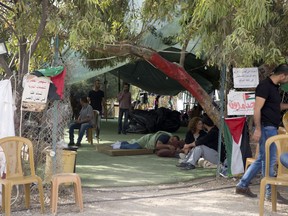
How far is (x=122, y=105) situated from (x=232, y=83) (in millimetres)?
Answer: 6474

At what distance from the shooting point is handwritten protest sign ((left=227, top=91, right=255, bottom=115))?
6.51 metres

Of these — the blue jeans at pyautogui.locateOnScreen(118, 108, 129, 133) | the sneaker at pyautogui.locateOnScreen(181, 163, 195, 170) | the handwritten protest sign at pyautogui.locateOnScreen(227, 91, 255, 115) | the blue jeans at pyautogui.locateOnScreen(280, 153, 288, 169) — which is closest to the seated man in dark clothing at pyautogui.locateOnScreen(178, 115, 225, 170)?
the sneaker at pyautogui.locateOnScreen(181, 163, 195, 170)

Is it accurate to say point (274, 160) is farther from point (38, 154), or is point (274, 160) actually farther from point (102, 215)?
point (38, 154)

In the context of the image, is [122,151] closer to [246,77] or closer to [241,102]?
[241,102]

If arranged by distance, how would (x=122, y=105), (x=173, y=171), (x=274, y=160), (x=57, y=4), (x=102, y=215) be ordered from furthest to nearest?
1. (x=122, y=105)
2. (x=173, y=171)
3. (x=57, y=4)
4. (x=274, y=160)
5. (x=102, y=215)

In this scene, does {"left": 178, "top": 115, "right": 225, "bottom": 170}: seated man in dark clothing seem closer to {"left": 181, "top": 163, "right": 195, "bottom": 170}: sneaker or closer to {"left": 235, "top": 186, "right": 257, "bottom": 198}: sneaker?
{"left": 181, "top": 163, "right": 195, "bottom": 170}: sneaker

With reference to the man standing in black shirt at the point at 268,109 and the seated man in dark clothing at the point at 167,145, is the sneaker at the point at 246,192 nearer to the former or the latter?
the man standing in black shirt at the point at 268,109

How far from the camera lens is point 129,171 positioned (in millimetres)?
7574

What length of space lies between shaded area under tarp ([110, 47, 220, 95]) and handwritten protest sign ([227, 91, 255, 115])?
23.5 ft

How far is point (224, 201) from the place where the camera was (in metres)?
5.60

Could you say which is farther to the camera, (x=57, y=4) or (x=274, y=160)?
(x=57, y=4)

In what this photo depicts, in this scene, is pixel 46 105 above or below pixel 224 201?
above

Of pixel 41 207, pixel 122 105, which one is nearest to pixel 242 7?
pixel 41 207

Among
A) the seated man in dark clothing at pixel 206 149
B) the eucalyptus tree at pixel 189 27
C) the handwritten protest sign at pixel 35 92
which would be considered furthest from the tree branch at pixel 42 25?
the seated man in dark clothing at pixel 206 149
